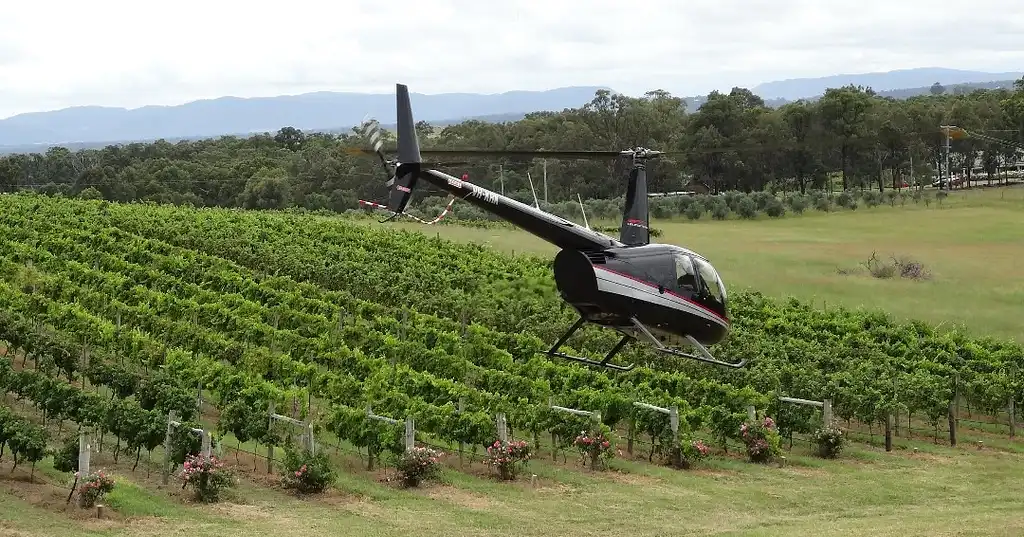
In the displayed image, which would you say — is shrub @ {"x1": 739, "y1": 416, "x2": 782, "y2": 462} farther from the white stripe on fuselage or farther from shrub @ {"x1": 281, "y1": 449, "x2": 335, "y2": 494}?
shrub @ {"x1": 281, "y1": 449, "x2": 335, "y2": 494}

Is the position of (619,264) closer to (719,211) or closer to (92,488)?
(92,488)

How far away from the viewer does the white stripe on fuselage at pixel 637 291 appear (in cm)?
1683

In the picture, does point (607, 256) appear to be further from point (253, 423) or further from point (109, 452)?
point (109, 452)

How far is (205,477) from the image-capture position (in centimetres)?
2095

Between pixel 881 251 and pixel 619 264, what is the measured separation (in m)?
37.3

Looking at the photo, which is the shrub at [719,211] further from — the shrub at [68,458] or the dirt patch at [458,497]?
the shrub at [68,458]

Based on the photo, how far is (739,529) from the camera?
65.9ft

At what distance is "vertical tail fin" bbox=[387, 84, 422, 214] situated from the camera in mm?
15875

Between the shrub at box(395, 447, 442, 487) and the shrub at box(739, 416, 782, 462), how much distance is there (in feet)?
22.4

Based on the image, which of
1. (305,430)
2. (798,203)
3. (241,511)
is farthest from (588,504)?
(798,203)

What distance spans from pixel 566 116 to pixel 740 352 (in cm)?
5497

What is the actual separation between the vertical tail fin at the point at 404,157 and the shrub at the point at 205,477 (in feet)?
25.0

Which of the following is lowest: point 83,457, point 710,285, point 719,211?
point 83,457

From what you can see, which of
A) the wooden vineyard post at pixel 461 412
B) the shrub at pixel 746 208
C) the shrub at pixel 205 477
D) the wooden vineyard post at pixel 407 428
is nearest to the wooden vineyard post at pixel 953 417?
the wooden vineyard post at pixel 461 412
